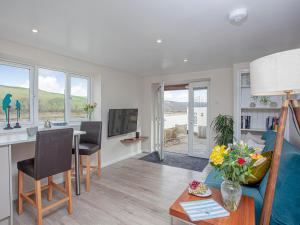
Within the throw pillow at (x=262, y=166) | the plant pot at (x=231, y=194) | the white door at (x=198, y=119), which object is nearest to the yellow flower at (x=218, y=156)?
the plant pot at (x=231, y=194)

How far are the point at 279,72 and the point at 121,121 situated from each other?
3.68m

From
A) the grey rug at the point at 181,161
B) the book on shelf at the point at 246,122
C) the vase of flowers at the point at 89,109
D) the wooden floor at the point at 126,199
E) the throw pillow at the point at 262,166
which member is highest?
the vase of flowers at the point at 89,109

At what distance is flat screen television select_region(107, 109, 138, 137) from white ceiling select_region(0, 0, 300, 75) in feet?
4.82

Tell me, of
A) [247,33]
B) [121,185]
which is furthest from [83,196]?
[247,33]

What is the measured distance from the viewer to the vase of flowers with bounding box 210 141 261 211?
1177 mm

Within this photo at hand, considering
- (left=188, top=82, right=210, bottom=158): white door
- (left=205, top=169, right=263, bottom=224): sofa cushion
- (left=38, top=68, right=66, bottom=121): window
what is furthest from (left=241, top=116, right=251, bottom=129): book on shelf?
(left=38, top=68, right=66, bottom=121): window

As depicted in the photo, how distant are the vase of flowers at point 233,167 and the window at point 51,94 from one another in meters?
3.03

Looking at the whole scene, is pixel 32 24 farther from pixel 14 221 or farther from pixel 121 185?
pixel 121 185

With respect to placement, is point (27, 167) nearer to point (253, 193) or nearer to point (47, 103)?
point (47, 103)

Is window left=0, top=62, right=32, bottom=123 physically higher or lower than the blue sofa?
higher

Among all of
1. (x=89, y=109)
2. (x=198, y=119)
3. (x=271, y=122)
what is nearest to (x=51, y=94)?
(x=89, y=109)

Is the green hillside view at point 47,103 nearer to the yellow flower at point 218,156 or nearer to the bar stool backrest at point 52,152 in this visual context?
the bar stool backrest at point 52,152

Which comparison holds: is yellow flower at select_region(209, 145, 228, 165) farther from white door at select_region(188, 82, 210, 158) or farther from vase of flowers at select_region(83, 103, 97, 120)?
white door at select_region(188, 82, 210, 158)

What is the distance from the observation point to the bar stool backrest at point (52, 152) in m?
1.87
